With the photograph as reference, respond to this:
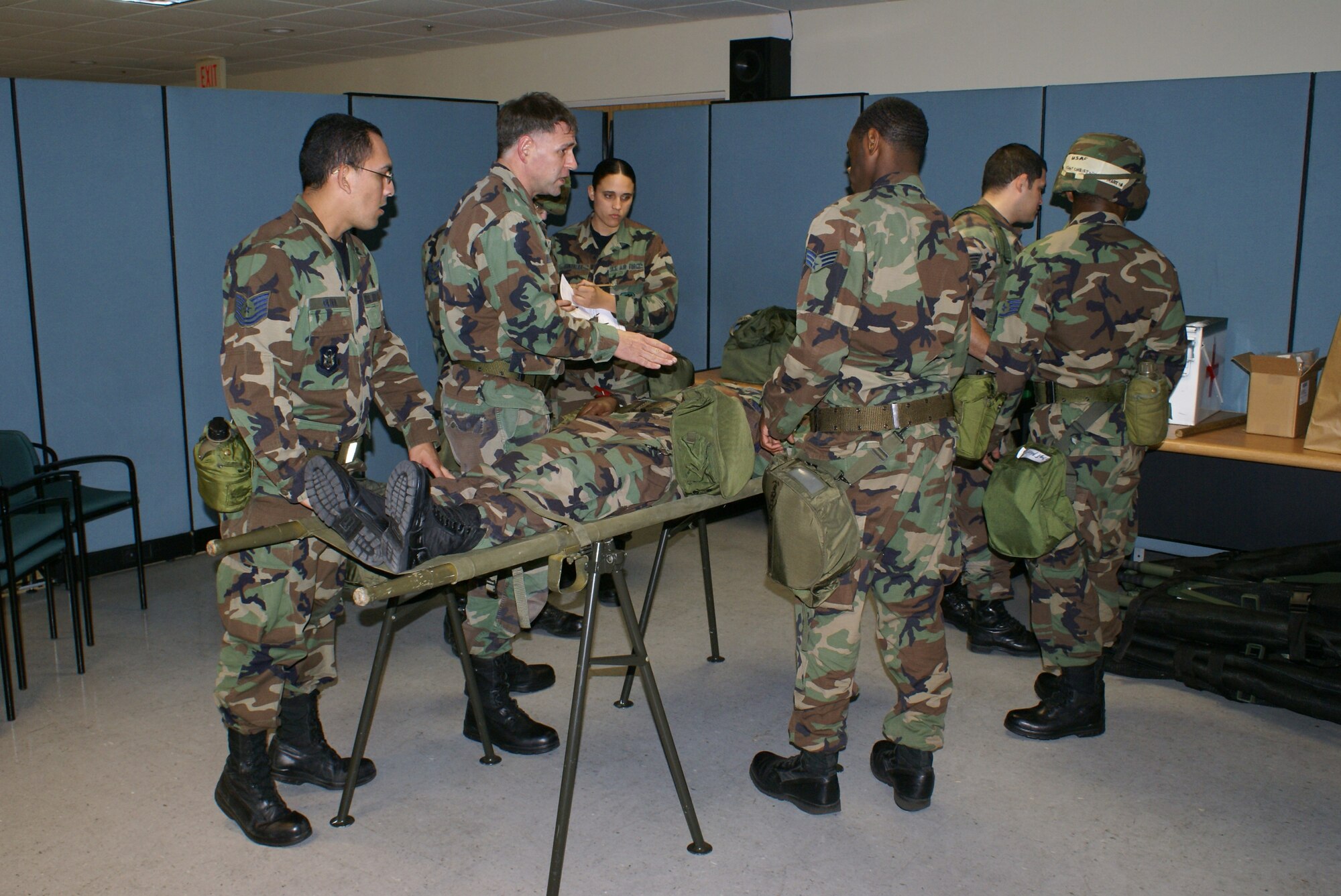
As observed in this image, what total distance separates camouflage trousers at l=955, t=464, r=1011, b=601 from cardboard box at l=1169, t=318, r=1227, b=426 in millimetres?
810

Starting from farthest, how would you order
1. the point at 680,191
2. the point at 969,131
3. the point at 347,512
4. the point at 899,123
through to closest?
1. the point at 680,191
2. the point at 969,131
3. the point at 899,123
4. the point at 347,512

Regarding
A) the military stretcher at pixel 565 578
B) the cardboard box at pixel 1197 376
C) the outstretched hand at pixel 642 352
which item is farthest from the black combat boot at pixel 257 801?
the cardboard box at pixel 1197 376

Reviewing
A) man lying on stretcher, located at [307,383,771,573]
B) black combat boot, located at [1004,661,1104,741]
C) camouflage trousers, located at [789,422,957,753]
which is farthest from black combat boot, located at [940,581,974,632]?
man lying on stretcher, located at [307,383,771,573]

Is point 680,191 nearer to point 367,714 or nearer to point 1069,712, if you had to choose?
point 1069,712

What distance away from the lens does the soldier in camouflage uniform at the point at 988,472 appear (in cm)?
373

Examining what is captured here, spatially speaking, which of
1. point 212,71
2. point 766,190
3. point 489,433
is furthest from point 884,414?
point 212,71

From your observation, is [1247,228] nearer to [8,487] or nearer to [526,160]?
[526,160]

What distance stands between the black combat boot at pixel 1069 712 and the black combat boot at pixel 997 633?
0.58m

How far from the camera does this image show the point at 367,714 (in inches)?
97.7

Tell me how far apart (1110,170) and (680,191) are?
324 centimetres

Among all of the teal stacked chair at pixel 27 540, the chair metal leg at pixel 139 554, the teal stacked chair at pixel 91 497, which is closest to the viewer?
the teal stacked chair at pixel 27 540

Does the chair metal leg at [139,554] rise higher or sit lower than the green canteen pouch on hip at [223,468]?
lower

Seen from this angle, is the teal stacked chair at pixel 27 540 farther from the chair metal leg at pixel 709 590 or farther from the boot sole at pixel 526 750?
the chair metal leg at pixel 709 590

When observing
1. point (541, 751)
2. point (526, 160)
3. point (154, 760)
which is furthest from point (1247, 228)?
point (154, 760)
